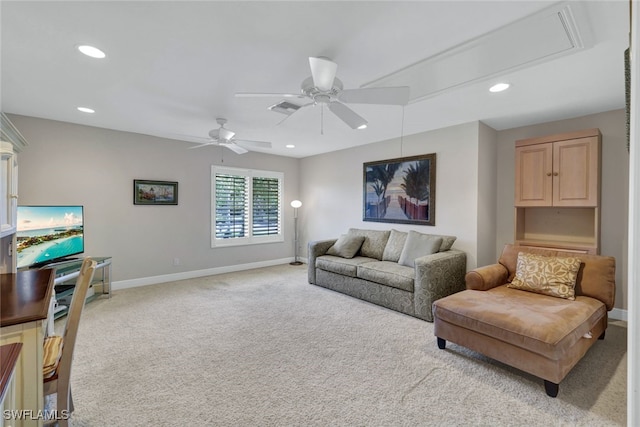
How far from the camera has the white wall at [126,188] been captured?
394 centimetres

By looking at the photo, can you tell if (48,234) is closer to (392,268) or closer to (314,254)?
(314,254)

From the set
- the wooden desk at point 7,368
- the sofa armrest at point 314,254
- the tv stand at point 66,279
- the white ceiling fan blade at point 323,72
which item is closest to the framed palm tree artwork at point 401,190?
the sofa armrest at point 314,254

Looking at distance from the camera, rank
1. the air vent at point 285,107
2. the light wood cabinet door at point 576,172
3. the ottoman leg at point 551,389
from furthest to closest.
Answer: the light wood cabinet door at point 576,172
the air vent at point 285,107
the ottoman leg at point 551,389

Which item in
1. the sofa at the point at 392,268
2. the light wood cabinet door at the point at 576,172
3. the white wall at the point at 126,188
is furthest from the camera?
the white wall at the point at 126,188

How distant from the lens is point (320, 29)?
1.95m

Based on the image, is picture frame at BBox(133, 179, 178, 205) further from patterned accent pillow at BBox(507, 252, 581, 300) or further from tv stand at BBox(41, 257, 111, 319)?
patterned accent pillow at BBox(507, 252, 581, 300)

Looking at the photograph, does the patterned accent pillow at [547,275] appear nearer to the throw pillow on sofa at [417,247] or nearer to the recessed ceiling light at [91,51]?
the throw pillow on sofa at [417,247]

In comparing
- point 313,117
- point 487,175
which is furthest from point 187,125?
point 487,175

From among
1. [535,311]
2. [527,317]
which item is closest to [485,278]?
[535,311]

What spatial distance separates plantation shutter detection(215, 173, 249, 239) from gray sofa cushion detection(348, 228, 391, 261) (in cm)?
246

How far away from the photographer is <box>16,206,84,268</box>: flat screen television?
10.9ft

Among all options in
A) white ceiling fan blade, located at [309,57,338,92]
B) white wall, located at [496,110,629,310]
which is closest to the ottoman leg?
white wall, located at [496,110,629,310]

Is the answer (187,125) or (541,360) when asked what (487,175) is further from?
(187,125)

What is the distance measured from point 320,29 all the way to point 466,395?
2.70 metres
